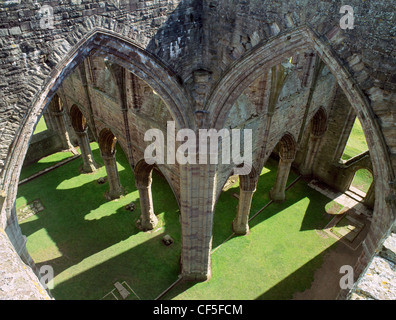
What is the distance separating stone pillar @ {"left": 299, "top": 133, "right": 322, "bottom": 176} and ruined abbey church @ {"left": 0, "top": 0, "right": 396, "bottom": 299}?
99.7 inches

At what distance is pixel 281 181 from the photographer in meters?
12.8

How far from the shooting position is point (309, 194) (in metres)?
13.8

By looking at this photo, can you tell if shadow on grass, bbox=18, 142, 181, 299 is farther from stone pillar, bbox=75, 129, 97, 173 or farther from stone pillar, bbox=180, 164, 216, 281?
stone pillar, bbox=180, 164, 216, 281

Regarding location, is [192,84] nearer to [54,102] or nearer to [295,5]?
[295,5]

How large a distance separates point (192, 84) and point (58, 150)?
12099mm

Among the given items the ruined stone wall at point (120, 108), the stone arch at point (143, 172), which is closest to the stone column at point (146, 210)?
the stone arch at point (143, 172)

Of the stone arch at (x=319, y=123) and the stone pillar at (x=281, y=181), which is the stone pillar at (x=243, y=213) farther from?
the stone arch at (x=319, y=123)

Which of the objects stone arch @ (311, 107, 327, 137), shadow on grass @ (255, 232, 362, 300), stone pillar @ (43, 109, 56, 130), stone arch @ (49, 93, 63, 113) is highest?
stone arch @ (49, 93, 63, 113)

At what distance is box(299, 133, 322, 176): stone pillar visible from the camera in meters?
13.6

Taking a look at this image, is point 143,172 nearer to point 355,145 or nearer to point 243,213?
point 243,213

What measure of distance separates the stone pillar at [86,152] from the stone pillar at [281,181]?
893 cm

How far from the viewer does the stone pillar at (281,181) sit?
40.4 feet

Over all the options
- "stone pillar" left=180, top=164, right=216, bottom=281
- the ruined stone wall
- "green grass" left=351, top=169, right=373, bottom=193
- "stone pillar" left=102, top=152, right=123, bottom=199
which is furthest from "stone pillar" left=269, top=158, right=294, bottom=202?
"stone pillar" left=102, top=152, right=123, bottom=199

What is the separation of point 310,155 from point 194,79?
30.0 feet
